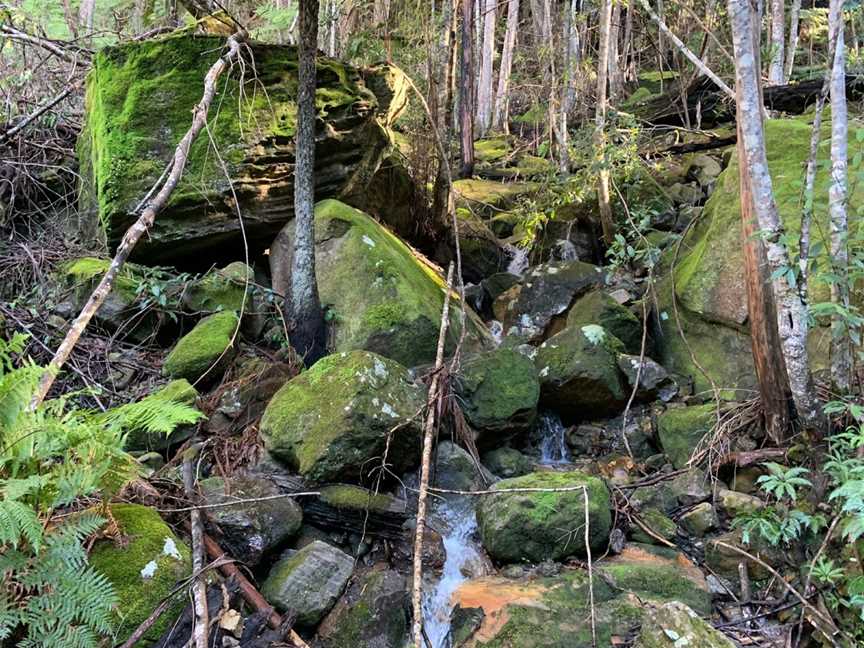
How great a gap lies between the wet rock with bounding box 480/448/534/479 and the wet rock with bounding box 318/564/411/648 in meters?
1.84

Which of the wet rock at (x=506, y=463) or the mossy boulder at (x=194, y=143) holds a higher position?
the mossy boulder at (x=194, y=143)

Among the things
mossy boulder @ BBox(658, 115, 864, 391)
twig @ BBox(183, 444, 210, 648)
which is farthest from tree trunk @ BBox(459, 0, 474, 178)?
twig @ BBox(183, 444, 210, 648)

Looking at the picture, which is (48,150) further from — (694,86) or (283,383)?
(694,86)

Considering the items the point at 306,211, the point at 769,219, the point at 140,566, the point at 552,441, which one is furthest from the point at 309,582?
the point at 769,219

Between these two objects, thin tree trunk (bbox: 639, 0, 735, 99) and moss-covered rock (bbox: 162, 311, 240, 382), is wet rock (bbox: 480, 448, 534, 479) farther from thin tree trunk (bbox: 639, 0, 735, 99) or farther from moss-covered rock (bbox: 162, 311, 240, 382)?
thin tree trunk (bbox: 639, 0, 735, 99)

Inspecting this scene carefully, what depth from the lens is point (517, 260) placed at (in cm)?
1030

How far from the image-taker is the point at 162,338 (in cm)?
663

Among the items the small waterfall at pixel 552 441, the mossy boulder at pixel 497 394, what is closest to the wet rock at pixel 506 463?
the mossy boulder at pixel 497 394

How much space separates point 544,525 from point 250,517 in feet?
6.43

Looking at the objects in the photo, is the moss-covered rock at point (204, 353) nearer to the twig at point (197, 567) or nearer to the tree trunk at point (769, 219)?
the twig at point (197, 567)

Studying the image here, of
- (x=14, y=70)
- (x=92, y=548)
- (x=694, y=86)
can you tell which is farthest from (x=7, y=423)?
(x=694, y=86)

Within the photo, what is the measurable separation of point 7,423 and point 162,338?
382 centimetres

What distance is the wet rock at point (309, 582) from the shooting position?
11.5 ft

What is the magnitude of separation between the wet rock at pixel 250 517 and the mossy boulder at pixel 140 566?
316 millimetres
